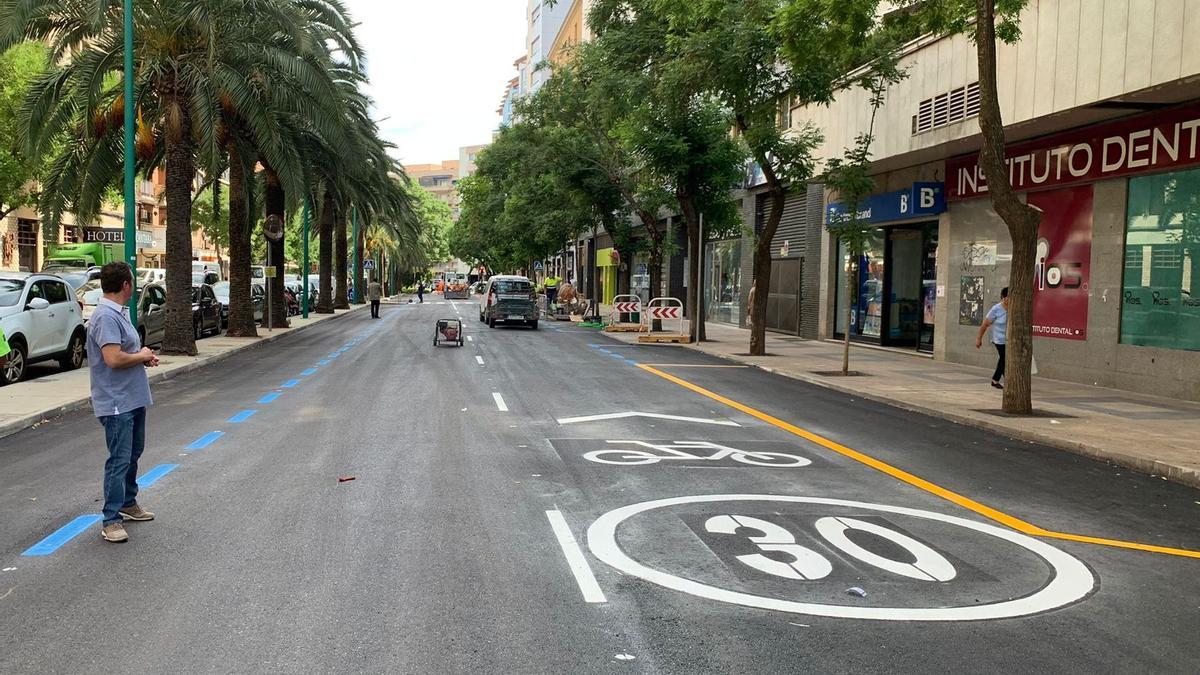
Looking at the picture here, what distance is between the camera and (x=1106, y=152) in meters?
16.1

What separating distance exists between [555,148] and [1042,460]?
23.3 metres

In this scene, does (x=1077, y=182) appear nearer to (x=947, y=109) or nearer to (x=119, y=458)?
(x=947, y=109)

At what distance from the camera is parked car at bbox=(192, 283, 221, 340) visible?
2588 cm

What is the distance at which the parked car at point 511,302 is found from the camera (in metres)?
33.8

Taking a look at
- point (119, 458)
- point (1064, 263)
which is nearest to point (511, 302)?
point (1064, 263)

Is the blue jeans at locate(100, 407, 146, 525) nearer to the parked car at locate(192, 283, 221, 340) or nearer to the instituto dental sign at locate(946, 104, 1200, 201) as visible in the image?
the instituto dental sign at locate(946, 104, 1200, 201)

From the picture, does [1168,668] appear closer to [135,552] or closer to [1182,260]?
[135,552]

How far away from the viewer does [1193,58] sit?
1238 centimetres

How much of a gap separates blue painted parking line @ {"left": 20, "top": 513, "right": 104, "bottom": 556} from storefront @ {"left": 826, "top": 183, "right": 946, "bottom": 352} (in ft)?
61.6

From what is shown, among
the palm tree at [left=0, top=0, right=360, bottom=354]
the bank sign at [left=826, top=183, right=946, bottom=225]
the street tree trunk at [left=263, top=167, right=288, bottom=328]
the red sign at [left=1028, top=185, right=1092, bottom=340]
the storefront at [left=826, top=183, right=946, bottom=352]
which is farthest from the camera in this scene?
the street tree trunk at [left=263, top=167, right=288, bottom=328]

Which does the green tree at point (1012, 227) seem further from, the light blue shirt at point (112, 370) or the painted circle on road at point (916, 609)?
the light blue shirt at point (112, 370)

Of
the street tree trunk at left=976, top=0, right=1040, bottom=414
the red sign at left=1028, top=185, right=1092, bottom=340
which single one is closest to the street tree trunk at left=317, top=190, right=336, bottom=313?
the red sign at left=1028, top=185, right=1092, bottom=340

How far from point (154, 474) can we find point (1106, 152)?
15.6m

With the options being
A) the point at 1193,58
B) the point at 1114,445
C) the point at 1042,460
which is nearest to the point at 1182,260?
the point at 1193,58
